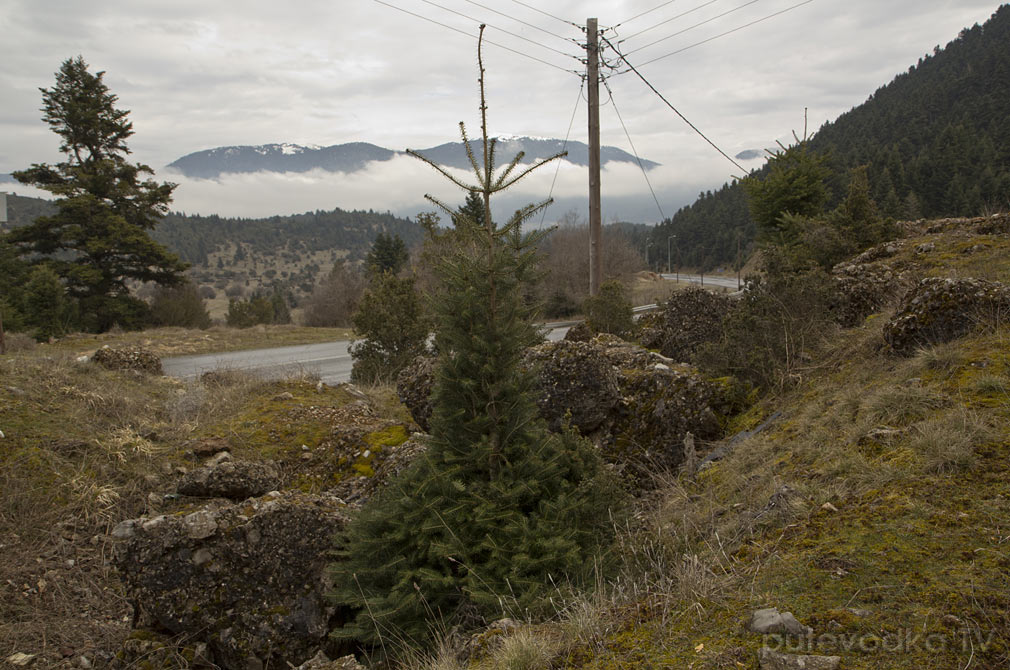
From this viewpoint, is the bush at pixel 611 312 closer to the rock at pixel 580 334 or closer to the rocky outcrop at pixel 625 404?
the rock at pixel 580 334

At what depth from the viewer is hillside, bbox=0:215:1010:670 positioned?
224 centimetres

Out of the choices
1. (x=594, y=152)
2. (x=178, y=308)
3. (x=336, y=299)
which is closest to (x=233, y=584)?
(x=594, y=152)

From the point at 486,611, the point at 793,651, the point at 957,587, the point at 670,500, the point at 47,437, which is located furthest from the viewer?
the point at 47,437

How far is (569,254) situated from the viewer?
41.8 meters

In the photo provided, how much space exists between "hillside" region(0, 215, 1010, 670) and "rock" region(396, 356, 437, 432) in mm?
238

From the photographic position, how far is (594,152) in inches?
432

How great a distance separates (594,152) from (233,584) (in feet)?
31.8

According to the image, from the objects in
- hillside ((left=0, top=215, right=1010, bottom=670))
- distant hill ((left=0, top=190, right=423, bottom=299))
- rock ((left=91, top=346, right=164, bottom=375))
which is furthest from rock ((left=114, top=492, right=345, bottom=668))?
distant hill ((left=0, top=190, right=423, bottom=299))

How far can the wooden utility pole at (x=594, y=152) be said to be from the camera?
34.8 ft

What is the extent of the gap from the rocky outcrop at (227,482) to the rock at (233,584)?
0.99 m

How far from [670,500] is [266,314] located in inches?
1618

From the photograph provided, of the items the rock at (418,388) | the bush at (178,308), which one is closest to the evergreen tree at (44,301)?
the bush at (178,308)

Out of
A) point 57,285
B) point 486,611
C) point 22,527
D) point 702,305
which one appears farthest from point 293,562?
point 57,285

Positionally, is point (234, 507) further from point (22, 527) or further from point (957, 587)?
point (957, 587)
